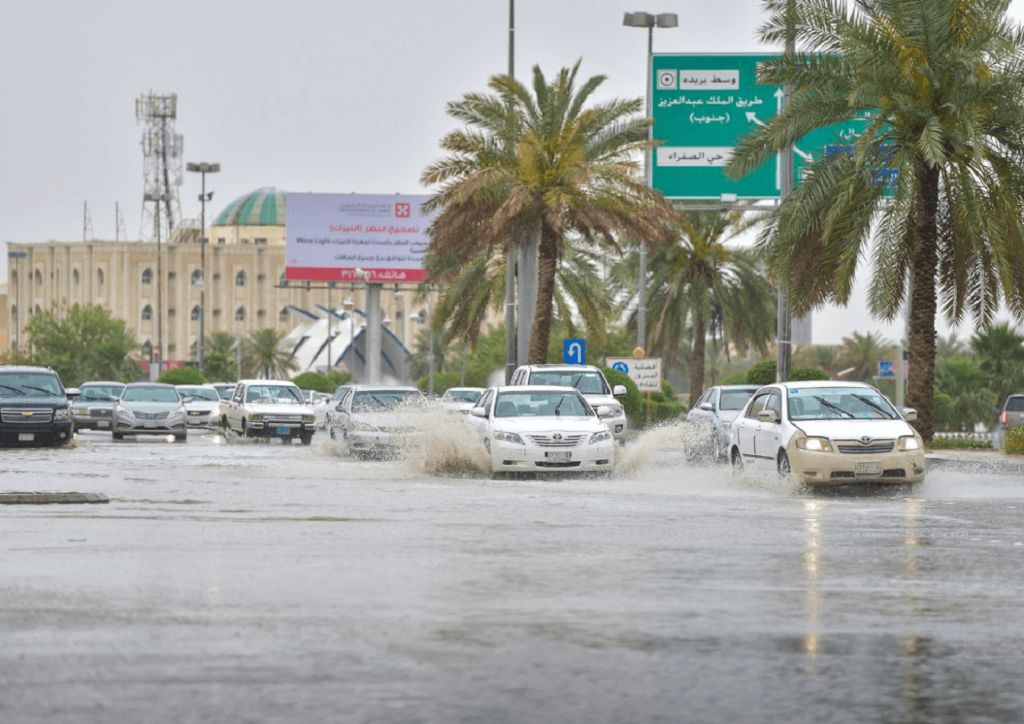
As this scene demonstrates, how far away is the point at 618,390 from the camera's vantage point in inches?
1300

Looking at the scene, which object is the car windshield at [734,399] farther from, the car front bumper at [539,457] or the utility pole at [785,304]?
the car front bumper at [539,457]

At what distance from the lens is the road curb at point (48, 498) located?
19703 mm

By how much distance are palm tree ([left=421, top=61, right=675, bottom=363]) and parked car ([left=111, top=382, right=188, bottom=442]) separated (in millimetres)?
7644

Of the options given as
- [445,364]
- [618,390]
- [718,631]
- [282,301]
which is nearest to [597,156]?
[618,390]

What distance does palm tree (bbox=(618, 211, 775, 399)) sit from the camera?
58750 mm

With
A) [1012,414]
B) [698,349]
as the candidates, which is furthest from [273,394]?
[698,349]

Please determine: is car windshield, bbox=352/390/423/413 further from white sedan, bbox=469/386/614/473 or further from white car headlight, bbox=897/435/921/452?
white car headlight, bbox=897/435/921/452

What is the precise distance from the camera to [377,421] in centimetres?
3325

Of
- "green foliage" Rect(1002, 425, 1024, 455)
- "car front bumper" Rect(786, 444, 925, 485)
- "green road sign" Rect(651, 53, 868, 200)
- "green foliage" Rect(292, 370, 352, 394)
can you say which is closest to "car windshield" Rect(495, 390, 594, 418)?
"car front bumper" Rect(786, 444, 925, 485)

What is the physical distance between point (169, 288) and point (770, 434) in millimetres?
163498

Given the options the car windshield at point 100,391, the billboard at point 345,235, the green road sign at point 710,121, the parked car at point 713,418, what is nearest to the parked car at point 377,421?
the parked car at point 713,418

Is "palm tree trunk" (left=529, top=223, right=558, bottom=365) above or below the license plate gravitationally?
above

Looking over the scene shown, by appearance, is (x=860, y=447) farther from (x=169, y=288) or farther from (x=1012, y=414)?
(x=169, y=288)

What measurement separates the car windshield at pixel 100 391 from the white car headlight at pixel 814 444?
33090 mm
